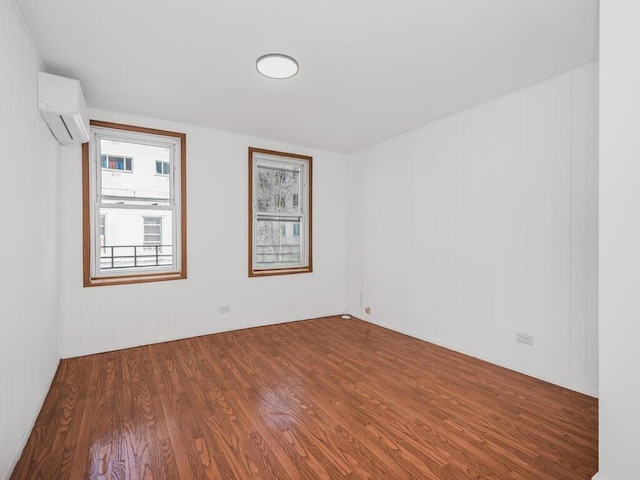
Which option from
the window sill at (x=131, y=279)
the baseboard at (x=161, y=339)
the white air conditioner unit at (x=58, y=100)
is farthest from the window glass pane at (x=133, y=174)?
the baseboard at (x=161, y=339)

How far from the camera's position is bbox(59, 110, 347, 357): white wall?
11.1 feet

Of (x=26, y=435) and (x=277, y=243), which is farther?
(x=277, y=243)

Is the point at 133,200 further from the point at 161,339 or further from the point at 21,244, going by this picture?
the point at 21,244

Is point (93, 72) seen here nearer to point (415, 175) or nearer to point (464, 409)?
point (415, 175)

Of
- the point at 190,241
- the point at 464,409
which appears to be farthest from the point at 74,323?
the point at 464,409

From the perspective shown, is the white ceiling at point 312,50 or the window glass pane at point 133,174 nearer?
the white ceiling at point 312,50

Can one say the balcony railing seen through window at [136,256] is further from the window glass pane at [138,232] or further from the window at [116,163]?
the window at [116,163]

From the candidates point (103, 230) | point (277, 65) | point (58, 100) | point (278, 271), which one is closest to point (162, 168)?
point (103, 230)

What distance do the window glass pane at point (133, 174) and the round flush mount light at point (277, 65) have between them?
6.63ft

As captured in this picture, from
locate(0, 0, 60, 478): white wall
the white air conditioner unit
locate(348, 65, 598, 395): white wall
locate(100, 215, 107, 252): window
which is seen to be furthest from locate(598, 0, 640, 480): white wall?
locate(100, 215, 107, 252): window

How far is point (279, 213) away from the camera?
15.9ft

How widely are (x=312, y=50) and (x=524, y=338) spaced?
3098 mm

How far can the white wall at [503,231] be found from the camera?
2629 millimetres

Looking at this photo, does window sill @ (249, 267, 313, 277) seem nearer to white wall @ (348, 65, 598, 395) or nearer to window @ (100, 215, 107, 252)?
white wall @ (348, 65, 598, 395)
